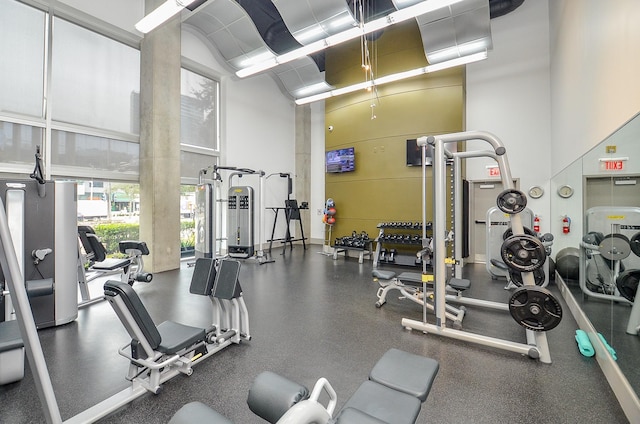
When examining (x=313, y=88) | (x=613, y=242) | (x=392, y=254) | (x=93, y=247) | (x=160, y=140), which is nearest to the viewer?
(x=613, y=242)

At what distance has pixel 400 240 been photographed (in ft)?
21.7

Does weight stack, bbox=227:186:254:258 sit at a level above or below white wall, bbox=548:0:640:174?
below

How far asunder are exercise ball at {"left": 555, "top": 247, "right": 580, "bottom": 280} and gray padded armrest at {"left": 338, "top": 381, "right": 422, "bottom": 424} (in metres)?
3.83

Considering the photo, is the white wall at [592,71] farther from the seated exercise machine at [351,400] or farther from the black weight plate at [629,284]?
the seated exercise machine at [351,400]

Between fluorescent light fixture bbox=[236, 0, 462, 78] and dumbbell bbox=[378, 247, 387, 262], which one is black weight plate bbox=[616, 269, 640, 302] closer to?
fluorescent light fixture bbox=[236, 0, 462, 78]

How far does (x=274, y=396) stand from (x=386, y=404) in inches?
17.8

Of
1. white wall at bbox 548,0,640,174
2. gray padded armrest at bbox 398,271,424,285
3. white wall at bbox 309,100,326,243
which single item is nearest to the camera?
white wall at bbox 548,0,640,174

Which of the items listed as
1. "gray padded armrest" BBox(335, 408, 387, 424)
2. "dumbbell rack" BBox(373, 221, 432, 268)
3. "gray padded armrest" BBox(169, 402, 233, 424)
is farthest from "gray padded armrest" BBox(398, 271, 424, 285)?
"gray padded armrest" BBox(169, 402, 233, 424)

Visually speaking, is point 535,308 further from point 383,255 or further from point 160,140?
point 160,140

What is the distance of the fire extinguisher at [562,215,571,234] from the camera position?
13.6ft

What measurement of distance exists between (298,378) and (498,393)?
4.83 feet

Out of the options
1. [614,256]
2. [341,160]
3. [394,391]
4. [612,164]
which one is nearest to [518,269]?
[614,256]

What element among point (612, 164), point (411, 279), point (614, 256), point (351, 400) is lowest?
point (411, 279)

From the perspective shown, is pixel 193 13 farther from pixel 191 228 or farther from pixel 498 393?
pixel 498 393
